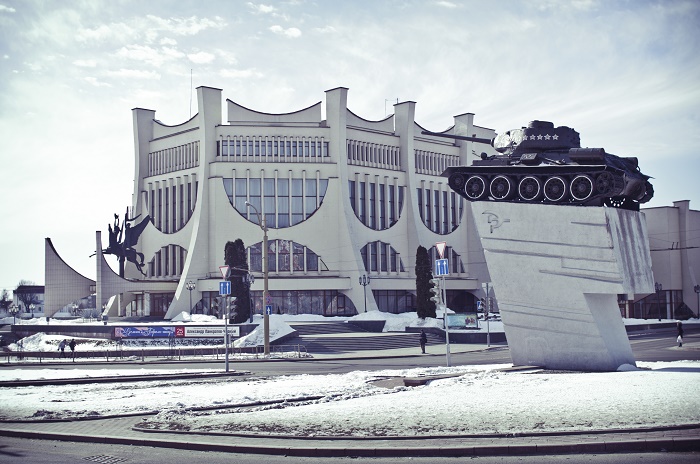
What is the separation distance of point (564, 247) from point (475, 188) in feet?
13.4

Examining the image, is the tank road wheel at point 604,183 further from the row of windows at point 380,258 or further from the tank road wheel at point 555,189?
the row of windows at point 380,258

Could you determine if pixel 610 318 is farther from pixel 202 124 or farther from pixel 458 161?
pixel 458 161

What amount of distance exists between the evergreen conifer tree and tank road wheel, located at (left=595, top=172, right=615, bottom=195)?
34425mm

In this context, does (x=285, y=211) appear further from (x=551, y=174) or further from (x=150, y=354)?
(x=551, y=174)

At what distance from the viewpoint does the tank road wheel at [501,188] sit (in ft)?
85.6

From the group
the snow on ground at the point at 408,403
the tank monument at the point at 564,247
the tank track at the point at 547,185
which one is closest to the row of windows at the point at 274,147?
the tank track at the point at 547,185

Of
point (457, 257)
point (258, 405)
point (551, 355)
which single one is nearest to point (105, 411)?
point (258, 405)

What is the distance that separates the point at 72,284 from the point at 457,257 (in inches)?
1540

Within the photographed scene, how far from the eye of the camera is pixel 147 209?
79750 mm

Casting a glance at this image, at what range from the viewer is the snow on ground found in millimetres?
13414

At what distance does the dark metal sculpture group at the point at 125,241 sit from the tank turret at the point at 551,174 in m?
→ 52.8

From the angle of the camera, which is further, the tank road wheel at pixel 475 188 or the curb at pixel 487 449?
the tank road wheel at pixel 475 188

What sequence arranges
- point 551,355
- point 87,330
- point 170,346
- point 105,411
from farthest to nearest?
1. point 87,330
2. point 170,346
3. point 551,355
4. point 105,411

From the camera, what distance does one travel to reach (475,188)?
88.0 ft
